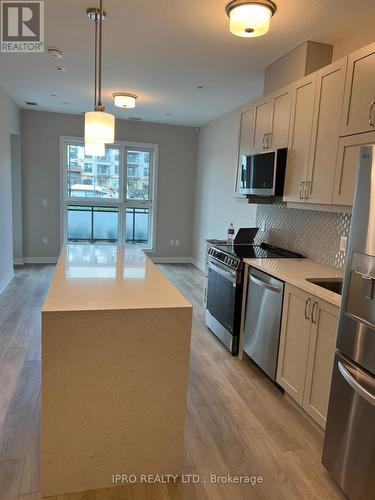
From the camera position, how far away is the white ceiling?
8.06ft

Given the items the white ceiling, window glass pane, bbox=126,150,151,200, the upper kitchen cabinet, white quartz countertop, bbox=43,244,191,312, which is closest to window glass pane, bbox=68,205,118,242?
window glass pane, bbox=126,150,151,200

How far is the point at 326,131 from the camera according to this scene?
2.54 m

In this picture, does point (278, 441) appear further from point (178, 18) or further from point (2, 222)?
point (2, 222)

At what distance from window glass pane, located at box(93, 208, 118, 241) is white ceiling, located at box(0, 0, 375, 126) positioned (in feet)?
7.21

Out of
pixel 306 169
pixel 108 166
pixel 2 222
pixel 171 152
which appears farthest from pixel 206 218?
pixel 306 169

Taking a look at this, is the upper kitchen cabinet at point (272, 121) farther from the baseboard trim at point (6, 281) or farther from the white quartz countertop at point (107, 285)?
the baseboard trim at point (6, 281)

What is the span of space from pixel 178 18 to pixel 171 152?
436 cm

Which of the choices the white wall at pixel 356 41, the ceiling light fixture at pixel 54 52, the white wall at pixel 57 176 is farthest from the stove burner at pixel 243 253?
the white wall at pixel 57 176

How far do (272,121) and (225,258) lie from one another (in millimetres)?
1300

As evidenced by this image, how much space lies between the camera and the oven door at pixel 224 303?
10.6ft

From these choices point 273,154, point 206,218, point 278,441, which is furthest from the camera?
point 206,218

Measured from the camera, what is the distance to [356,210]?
5.59 feet

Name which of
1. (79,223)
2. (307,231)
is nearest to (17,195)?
(79,223)

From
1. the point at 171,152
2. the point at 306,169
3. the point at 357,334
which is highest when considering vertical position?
the point at 171,152
